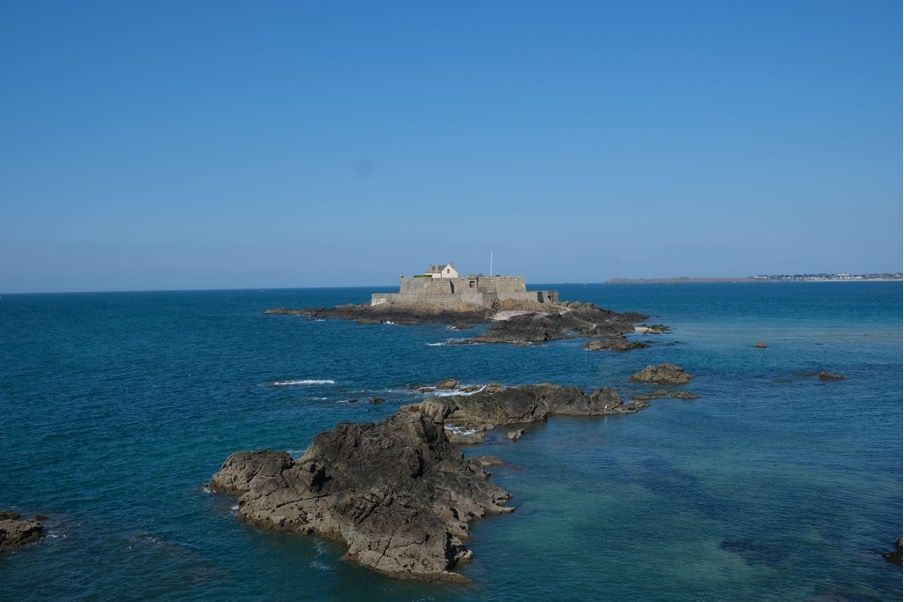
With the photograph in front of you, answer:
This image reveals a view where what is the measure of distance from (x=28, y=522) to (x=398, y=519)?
12.4m

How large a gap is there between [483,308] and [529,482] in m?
81.8

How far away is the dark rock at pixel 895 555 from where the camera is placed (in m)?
21.2

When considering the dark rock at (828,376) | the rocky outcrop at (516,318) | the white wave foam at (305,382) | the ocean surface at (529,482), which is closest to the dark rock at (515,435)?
the ocean surface at (529,482)

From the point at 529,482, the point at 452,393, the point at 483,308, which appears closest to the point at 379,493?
the point at 529,482

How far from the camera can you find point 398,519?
2216 cm

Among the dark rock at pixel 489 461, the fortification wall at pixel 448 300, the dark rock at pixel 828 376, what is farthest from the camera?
the fortification wall at pixel 448 300

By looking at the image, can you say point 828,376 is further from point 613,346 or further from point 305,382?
point 305,382

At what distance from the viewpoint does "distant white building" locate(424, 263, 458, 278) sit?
12175 centimetres

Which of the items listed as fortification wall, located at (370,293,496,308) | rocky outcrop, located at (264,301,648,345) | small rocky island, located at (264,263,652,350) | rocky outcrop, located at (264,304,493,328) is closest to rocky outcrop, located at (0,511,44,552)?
rocky outcrop, located at (264,301,648,345)

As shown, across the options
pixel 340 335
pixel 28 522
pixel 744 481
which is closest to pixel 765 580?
pixel 744 481

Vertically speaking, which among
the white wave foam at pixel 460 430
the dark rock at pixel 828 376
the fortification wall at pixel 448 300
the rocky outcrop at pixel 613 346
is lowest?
the white wave foam at pixel 460 430

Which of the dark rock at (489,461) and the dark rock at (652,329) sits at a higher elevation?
the dark rock at (652,329)

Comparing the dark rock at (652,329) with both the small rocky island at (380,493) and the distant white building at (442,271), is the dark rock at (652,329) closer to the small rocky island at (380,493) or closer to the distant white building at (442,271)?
the distant white building at (442,271)

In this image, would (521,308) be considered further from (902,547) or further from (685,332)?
(902,547)
